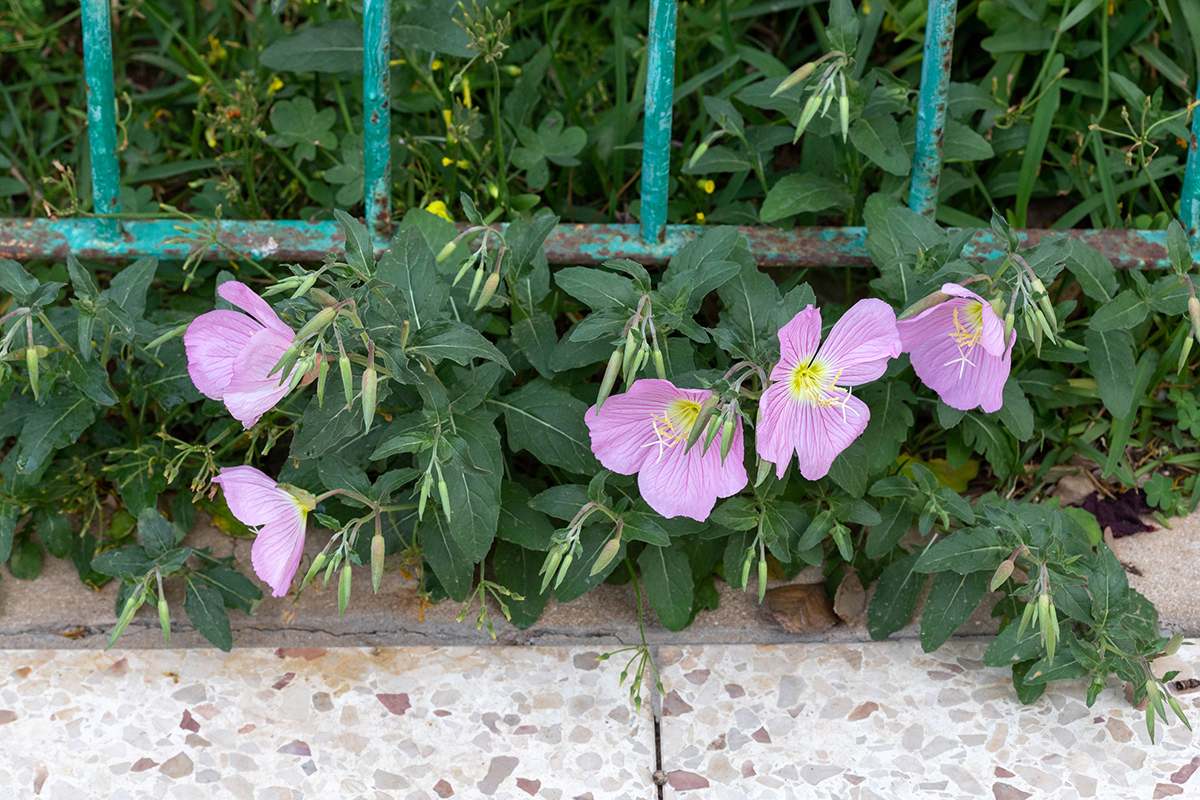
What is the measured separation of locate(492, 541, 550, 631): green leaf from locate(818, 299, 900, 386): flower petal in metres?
0.60

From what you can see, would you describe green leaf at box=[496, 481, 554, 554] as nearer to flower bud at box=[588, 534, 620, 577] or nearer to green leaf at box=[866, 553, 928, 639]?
flower bud at box=[588, 534, 620, 577]

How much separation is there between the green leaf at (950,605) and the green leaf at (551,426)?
58cm

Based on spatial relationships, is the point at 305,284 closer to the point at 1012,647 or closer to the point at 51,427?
the point at 51,427

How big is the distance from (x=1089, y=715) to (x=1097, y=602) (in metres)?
0.20

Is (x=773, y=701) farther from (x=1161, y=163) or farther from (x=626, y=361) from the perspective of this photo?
(x=1161, y=163)

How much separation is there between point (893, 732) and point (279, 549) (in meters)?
0.97

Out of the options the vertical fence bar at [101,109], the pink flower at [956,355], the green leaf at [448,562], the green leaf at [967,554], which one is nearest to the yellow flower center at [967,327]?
the pink flower at [956,355]

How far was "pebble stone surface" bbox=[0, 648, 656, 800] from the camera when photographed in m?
1.60

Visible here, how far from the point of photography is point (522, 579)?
5.97ft

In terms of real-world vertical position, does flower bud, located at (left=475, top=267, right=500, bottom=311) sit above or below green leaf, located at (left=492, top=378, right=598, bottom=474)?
above

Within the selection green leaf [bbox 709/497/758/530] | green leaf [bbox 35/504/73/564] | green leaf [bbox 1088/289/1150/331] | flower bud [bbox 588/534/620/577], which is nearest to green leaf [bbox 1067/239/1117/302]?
green leaf [bbox 1088/289/1150/331]

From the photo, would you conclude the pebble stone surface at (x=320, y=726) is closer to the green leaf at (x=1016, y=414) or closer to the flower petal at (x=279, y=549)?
the flower petal at (x=279, y=549)

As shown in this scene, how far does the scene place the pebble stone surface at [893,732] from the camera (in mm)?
1594

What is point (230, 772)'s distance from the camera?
1.61 m
